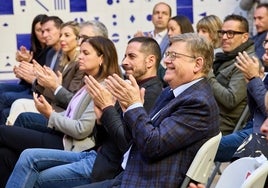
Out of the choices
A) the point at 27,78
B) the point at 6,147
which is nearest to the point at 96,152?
the point at 6,147

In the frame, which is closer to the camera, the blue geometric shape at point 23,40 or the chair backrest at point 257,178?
the chair backrest at point 257,178

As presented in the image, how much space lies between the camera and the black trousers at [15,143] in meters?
4.44

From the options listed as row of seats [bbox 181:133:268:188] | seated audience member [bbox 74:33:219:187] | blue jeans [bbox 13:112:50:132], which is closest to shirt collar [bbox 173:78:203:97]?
seated audience member [bbox 74:33:219:187]

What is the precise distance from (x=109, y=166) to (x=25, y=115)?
5.18 ft

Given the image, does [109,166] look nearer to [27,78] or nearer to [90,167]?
[90,167]

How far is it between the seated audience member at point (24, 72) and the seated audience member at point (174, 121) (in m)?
3.12

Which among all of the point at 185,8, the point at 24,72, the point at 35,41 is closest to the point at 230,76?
the point at 24,72

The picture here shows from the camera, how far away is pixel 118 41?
8.22 meters

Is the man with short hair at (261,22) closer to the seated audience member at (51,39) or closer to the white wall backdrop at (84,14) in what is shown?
the seated audience member at (51,39)

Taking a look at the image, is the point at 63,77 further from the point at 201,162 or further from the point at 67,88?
the point at 201,162

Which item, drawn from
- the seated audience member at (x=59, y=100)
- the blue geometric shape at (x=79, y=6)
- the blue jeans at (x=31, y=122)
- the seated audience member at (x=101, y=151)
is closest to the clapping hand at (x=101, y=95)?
the seated audience member at (x=101, y=151)

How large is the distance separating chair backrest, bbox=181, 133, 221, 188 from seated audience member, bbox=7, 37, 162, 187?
1.60 feet

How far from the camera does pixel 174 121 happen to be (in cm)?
298

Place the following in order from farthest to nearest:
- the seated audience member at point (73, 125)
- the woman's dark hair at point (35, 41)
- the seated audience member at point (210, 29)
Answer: the woman's dark hair at point (35, 41) → the seated audience member at point (210, 29) → the seated audience member at point (73, 125)
